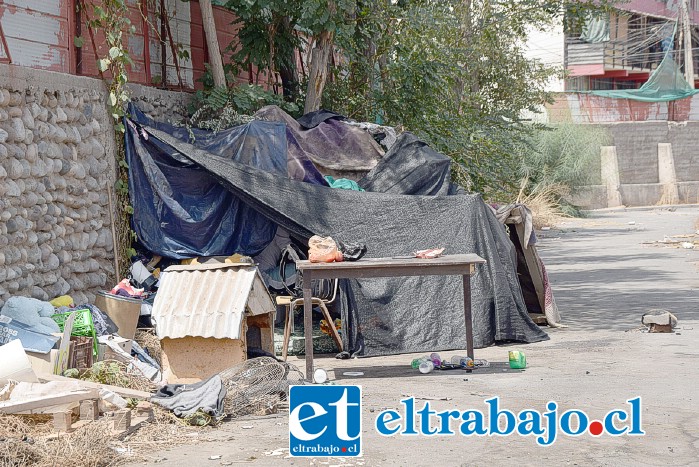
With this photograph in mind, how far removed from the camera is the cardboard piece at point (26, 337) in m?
7.82

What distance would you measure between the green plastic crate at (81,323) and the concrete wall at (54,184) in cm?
47

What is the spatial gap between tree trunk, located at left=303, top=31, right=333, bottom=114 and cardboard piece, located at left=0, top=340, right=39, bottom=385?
7186 mm

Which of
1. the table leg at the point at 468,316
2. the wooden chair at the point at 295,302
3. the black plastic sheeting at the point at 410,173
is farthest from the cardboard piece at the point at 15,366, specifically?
the black plastic sheeting at the point at 410,173

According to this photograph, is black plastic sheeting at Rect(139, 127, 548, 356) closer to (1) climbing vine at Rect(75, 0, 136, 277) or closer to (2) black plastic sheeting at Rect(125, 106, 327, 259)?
(2) black plastic sheeting at Rect(125, 106, 327, 259)

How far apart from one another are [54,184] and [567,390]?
4.91 metres

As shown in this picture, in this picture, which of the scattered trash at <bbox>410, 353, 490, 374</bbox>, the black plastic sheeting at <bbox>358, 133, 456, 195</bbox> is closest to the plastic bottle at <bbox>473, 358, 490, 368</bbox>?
the scattered trash at <bbox>410, 353, 490, 374</bbox>

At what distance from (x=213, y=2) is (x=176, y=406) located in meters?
8.14

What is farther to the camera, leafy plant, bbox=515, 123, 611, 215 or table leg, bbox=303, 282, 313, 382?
leafy plant, bbox=515, 123, 611, 215

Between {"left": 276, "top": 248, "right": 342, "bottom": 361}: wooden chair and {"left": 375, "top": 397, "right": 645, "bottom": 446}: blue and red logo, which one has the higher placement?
{"left": 276, "top": 248, "right": 342, "bottom": 361}: wooden chair

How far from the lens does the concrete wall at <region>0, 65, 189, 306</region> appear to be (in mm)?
8562

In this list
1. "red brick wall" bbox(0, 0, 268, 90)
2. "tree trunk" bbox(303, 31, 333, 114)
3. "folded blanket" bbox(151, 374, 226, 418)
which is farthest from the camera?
"tree trunk" bbox(303, 31, 333, 114)

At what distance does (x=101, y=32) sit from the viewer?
430 inches

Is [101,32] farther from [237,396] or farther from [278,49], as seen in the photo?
[237,396]

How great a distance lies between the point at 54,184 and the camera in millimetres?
9320
